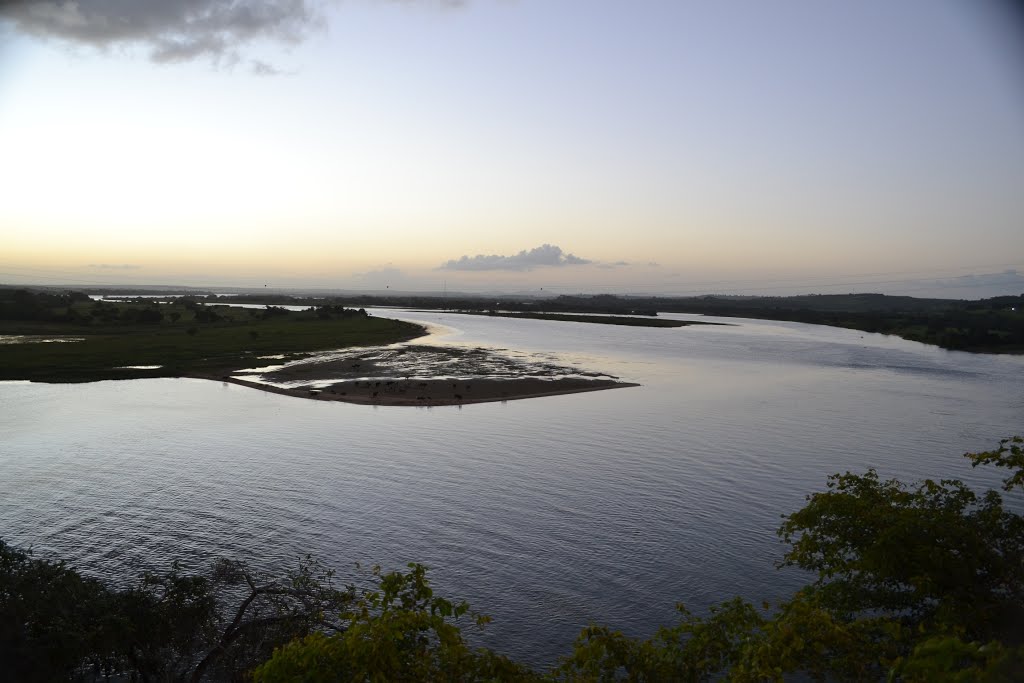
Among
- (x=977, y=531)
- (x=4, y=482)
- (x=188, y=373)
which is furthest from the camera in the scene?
(x=188, y=373)

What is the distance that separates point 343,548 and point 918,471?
30202 millimetres

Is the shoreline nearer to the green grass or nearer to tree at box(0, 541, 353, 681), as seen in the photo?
the green grass

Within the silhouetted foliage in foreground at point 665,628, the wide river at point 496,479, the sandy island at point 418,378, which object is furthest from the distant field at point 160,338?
the silhouetted foliage in foreground at point 665,628

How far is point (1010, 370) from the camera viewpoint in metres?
86.3

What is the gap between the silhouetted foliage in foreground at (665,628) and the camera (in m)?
9.73

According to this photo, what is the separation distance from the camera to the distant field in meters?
68.3

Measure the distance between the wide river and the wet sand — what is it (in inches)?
103

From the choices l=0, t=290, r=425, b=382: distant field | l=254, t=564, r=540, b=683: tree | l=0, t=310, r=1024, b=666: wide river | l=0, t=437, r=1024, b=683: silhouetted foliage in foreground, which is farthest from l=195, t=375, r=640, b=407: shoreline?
l=254, t=564, r=540, b=683: tree

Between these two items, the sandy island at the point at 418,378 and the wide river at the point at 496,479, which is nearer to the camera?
the wide river at the point at 496,479

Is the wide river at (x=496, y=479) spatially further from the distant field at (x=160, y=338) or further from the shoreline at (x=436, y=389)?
the distant field at (x=160, y=338)

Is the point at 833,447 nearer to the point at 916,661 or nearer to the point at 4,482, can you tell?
the point at 916,661

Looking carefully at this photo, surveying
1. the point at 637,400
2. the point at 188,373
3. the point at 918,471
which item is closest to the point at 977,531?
the point at 918,471

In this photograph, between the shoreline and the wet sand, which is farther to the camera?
the wet sand

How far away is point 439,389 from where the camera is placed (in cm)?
6059
